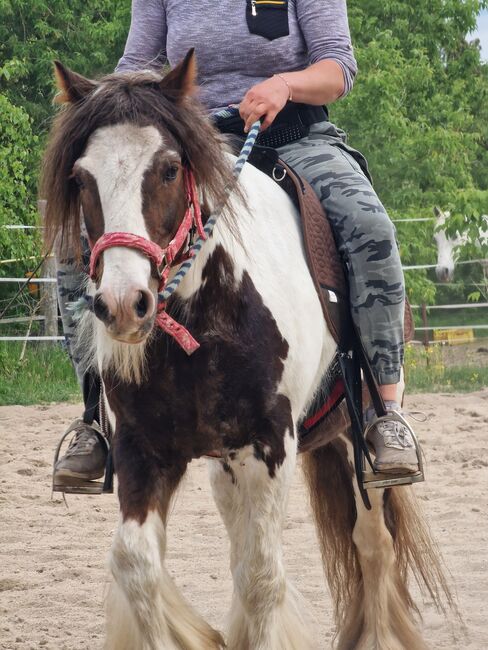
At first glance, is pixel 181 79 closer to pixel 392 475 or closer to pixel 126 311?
pixel 126 311

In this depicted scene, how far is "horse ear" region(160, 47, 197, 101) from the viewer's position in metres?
3.04

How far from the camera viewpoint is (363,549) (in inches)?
172

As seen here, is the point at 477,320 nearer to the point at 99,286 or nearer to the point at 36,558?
the point at 36,558

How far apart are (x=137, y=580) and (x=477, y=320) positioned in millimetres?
16854

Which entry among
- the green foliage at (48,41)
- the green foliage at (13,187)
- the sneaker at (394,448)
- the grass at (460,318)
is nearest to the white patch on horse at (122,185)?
the sneaker at (394,448)

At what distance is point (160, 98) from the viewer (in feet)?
→ 9.82

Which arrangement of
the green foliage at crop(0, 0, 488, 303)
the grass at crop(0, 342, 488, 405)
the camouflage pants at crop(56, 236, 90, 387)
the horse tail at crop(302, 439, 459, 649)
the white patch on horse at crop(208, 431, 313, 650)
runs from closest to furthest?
1. the white patch on horse at crop(208, 431, 313, 650)
2. the camouflage pants at crop(56, 236, 90, 387)
3. the horse tail at crop(302, 439, 459, 649)
4. the grass at crop(0, 342, 488, 405)
5. the green foliage at crop(0, 0, 488, 303)

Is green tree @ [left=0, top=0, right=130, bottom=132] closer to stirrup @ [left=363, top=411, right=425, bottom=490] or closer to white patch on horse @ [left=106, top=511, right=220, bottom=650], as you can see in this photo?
stirrup @ [left=363, top=411, right=425, bottom=490]

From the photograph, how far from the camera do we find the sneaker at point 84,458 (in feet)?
12.6

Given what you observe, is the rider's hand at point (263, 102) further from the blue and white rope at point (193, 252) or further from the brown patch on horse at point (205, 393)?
the brown patch on horse at point (205, 393)

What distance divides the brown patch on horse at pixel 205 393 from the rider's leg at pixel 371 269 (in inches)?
26.6

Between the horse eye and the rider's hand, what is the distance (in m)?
0.63

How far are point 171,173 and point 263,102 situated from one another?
2.27 ft

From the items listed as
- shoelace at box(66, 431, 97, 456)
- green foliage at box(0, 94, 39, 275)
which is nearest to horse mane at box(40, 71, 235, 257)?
shoelace at box(66, 431, 97, 456)
